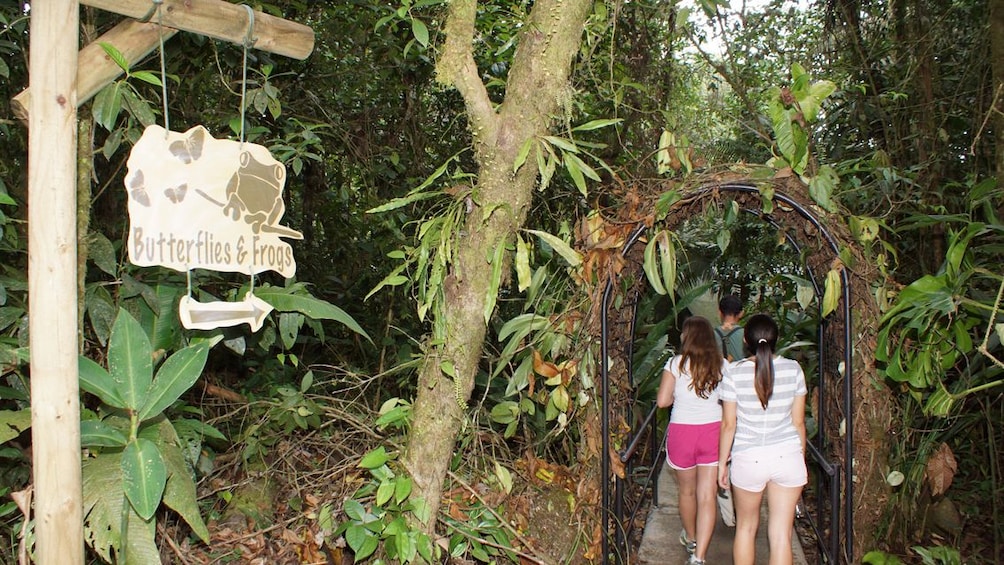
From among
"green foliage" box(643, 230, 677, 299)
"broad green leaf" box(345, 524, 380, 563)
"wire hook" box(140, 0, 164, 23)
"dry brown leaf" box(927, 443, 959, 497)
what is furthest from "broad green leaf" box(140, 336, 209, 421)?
"dry brown leaf" box(927, 443, 959, 497)

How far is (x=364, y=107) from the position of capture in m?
5.33

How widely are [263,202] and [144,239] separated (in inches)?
16.6

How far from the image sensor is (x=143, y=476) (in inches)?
88.7

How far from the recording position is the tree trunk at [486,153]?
2.54m

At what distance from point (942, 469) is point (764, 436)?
3.85 feet

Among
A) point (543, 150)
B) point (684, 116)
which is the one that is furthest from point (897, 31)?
point (543, 150)

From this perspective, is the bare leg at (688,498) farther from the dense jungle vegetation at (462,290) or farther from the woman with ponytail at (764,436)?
the dense jungle vegetation at (462,290)

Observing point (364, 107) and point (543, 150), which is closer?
point (543, 150)

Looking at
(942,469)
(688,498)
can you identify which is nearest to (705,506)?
(688,498)

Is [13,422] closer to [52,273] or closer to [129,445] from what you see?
[129,445]

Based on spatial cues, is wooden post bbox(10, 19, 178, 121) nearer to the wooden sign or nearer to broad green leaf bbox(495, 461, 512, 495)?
the wooden sign

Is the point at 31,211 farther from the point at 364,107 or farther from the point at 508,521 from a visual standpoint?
the point at 364,107

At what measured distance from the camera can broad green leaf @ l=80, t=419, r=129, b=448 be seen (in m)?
2.30

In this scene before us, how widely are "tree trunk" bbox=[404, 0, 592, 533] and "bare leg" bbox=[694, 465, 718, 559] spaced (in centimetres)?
183
